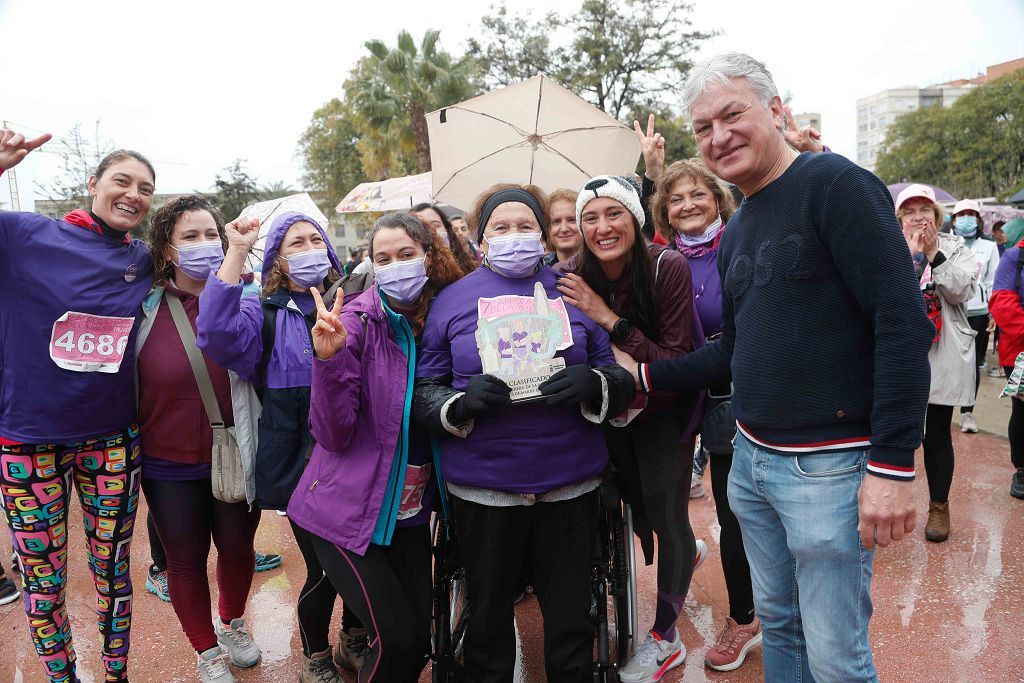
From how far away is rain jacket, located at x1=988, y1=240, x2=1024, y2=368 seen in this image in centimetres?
417

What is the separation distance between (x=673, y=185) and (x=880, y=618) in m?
2.35

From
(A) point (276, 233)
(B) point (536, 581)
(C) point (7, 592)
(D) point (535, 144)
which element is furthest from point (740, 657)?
(C) point (7, 592)

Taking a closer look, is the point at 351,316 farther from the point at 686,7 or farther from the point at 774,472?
the point at 686,7

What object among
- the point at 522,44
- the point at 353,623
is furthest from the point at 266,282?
the point at 522,44

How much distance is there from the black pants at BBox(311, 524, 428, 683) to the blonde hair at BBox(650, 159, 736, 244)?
1932 millimetres

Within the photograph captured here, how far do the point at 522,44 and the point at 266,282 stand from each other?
23.2 meters

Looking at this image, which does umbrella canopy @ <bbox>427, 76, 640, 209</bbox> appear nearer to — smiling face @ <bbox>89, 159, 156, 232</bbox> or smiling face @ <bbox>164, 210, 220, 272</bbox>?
smiling face @ <bbox>164, 210, 220, 272</bbox>

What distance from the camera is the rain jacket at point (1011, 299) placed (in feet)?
13.7

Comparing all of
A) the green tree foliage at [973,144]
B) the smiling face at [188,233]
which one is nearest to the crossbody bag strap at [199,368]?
the smiling face at [188,233]

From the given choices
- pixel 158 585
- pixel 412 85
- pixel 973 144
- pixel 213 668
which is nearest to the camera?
pixel 213 668

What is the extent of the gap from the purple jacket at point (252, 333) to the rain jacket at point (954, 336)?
3.65 metres

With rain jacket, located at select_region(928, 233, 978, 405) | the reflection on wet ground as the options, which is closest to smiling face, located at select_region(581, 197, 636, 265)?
the reflection on wet ground

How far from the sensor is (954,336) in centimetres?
422

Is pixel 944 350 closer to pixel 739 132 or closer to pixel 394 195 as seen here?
pixel 739 132
